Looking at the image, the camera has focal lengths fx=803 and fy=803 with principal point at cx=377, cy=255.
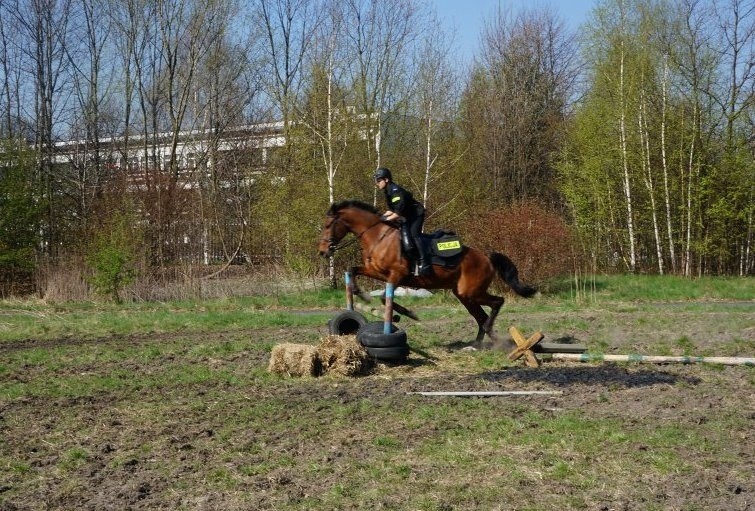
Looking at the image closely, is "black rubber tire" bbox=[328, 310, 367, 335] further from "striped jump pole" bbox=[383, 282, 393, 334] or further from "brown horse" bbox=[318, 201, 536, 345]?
"striped jump pole" bbox=[383, 282, 393, 334]

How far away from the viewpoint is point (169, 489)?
5.50m

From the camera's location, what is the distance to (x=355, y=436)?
22.4 ft

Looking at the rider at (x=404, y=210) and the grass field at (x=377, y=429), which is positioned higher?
the rider at (x=404, y=210)

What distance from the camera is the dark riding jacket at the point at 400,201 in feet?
34.9

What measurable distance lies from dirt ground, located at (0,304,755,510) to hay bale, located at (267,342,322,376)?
193mm

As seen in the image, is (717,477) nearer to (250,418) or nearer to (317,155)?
(250,418)

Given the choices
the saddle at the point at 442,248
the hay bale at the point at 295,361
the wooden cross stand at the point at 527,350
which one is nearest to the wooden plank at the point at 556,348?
the wooden cross stand at the point at 527,350

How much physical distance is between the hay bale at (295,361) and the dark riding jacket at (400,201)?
220 cm

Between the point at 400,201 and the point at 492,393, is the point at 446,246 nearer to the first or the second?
the point at 400,201

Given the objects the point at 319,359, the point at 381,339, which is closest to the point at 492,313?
the point at 381,339

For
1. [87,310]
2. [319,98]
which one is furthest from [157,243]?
[319,98]

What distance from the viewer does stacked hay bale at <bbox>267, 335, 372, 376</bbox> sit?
9.69 meters

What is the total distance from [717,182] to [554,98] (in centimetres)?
1212

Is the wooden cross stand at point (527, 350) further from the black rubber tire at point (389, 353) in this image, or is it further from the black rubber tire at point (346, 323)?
the black rubber tire at point (346, 323)
